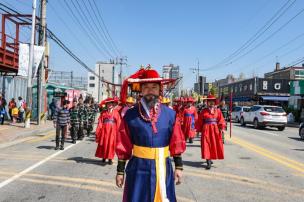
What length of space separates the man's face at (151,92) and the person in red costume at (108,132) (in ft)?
20.8

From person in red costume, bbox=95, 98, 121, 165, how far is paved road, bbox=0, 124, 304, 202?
12.5 inches

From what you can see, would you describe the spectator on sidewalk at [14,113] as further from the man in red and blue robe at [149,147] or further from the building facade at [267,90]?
the building facade at [267,90]

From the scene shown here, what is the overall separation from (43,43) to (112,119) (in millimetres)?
15303

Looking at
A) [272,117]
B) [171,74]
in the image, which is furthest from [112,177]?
[272,117]

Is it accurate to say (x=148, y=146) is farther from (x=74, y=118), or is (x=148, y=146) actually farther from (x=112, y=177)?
(x=74, y=118)

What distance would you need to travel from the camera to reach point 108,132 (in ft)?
35.3

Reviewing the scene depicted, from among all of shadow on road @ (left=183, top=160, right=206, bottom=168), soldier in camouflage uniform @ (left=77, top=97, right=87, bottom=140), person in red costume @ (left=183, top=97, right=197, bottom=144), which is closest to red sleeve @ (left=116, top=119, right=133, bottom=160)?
shadow on road @ (left=183, top=160, right=206, bottom=168)

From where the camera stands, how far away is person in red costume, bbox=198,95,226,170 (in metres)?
10.3

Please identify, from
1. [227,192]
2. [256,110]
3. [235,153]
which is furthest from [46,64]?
[227,192]

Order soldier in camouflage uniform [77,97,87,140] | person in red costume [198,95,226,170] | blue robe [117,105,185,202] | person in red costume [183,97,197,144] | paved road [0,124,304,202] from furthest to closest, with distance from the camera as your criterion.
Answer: person in red costume [183,97,197,144], soldier in camouflage uniform [77,97,87,140], person in red costume [198,95,226,170], paved road [0,124,304,202], blue robe [117,105,185,202]

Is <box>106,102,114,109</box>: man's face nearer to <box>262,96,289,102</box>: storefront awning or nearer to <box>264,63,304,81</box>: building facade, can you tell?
<box>262,96,289,102</box>: storefront awning

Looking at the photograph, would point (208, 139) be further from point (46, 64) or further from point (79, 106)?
point (46, 64)

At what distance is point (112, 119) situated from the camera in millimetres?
10992

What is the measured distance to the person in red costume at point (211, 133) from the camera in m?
10.3
